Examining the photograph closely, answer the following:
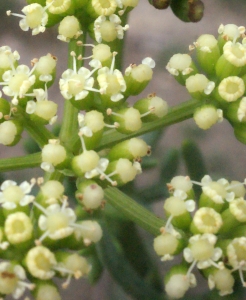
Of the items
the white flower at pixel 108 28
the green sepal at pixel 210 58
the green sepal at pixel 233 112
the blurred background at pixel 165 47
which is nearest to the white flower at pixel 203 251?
the green sepal at pixel 233 112

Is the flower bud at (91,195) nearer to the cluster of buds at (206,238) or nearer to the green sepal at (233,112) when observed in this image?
the cluster of buds at (206,238)

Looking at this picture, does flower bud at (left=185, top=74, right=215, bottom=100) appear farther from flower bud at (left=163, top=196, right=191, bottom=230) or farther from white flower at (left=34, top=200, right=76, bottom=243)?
white flower at (left=34, top=200, right=76, bottom=243)

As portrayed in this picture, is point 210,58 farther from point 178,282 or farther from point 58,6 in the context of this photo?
point 178,282

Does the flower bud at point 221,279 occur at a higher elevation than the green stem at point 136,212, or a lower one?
lower

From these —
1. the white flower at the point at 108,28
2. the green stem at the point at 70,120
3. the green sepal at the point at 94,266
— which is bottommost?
the green sepal at the point at 94,266

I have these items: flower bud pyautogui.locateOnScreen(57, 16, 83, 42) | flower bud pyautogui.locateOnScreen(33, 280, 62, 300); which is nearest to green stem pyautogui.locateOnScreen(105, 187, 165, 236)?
flower bud pyautogui.locateOnScreen(33, 280, 62, 300)

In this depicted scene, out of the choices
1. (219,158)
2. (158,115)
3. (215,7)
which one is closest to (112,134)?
(158,115)

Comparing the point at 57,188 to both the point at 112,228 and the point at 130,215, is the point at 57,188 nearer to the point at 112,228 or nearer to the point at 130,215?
the point at 130,215
